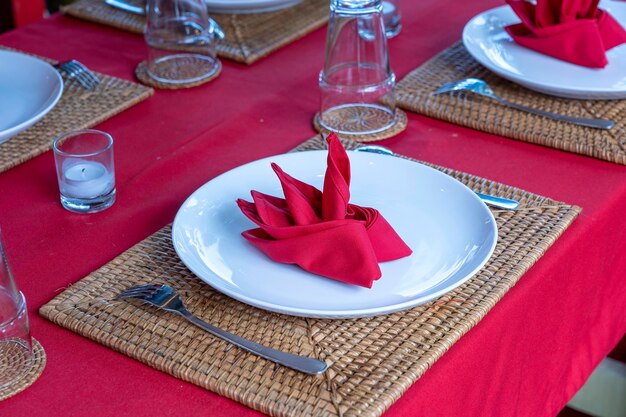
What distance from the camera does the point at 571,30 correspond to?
116 cm

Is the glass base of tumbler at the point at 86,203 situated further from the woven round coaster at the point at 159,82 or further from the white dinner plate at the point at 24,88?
the woven round coaster at the point at 159,82

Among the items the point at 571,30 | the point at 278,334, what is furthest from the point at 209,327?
the point at 571,30

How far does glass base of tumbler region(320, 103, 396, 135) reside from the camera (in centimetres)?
108

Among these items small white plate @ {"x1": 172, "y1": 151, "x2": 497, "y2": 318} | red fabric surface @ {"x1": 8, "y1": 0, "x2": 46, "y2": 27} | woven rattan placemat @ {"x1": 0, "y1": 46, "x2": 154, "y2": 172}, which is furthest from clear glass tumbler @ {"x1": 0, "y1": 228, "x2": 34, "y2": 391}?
red fabric surface @ {"x1": 8, "y1": 0, "x2": 46, "y2": 27}

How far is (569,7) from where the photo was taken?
3.84 feet

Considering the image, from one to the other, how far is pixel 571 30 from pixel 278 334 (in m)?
0.65

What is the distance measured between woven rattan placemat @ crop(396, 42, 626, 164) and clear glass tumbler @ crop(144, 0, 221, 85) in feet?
0.89

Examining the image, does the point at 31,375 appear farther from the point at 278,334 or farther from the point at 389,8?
the point at 389,8

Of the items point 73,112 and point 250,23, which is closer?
point 73,112

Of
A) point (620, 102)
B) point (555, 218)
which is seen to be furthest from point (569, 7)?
point (555, 218)

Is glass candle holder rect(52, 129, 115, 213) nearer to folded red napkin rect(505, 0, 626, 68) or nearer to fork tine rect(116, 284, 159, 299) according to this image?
fork tine rect(116, 284, 159, 299)

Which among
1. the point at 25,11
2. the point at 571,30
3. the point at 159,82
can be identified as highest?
the point at 571,30

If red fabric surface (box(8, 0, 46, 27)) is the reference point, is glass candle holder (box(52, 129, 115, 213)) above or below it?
above

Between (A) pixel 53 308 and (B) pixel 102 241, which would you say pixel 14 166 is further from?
(A) pixel 53 308
